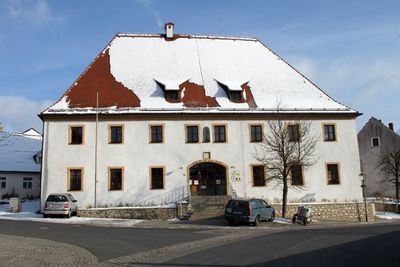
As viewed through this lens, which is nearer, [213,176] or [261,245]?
[261,245]

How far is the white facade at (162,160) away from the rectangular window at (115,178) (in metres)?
0.28

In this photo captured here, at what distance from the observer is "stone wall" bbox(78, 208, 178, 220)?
29.0m

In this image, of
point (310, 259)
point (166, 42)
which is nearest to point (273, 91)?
point (166, 42)

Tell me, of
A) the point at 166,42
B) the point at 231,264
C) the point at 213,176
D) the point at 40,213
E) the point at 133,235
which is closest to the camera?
the point at 231,264

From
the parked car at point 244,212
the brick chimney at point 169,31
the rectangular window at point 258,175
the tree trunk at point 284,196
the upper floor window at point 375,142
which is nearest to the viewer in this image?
the parked car at point 244,212

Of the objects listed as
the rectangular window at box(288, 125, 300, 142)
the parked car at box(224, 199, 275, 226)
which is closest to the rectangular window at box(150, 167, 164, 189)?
the parked car at box(224, 199, 275, 226)

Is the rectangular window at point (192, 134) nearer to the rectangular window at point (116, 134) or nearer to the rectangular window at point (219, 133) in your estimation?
the rectangular window at point (219, 133)

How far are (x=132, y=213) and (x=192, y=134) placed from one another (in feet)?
23.9

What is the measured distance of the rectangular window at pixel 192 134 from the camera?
32125 millimetres

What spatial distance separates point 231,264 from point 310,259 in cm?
221

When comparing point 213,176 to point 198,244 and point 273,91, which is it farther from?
point 198,244

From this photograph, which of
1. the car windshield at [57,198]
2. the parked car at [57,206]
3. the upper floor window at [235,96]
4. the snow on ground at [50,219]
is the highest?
the upper floor window at [235,96]

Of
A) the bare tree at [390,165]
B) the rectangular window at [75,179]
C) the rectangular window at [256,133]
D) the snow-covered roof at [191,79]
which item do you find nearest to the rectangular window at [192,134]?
the snow-covered roof at [191,79]

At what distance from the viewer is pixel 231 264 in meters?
11.0
